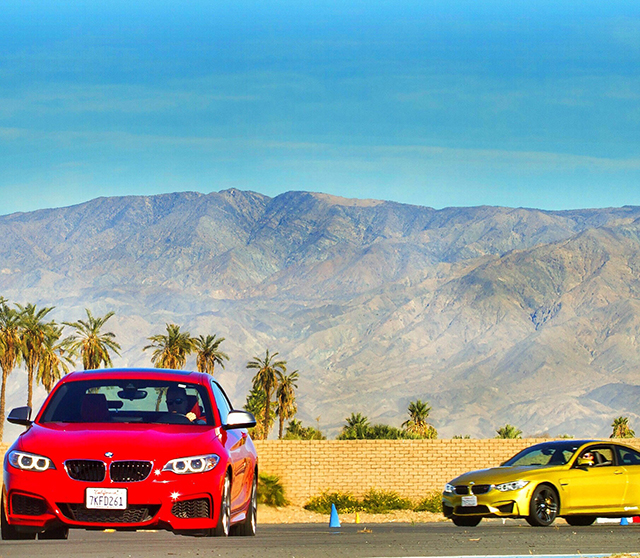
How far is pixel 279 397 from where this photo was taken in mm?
103500

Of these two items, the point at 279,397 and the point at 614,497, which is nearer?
the point at 614,497

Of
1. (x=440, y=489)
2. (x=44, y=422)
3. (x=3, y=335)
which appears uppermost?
(x=3, y=335)

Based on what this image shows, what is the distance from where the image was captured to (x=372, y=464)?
38.3m

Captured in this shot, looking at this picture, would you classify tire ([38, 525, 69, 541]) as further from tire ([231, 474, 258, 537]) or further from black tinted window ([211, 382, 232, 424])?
black tinted window ([211, 382, 232, 424])

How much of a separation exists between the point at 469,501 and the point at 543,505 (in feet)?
4.07

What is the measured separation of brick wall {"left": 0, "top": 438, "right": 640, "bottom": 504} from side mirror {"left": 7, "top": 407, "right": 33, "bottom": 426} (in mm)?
28294

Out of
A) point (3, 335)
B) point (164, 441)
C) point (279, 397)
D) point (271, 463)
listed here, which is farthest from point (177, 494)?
point (279, 397)

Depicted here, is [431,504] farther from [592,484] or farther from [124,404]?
[124,404]

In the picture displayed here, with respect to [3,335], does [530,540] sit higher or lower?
lower

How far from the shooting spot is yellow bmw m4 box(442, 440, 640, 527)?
16609 millimetres

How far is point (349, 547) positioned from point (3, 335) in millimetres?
58942

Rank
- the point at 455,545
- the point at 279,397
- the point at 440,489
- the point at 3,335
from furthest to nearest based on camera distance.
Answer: the point at 279,397 → the point at 3,335 → the point at 440,489 → the point at 455,545

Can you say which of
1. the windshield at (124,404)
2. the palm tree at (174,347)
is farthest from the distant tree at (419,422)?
the windshield at (124,404)

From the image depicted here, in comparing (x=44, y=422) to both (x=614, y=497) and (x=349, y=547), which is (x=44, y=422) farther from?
(x=614, y=497)
